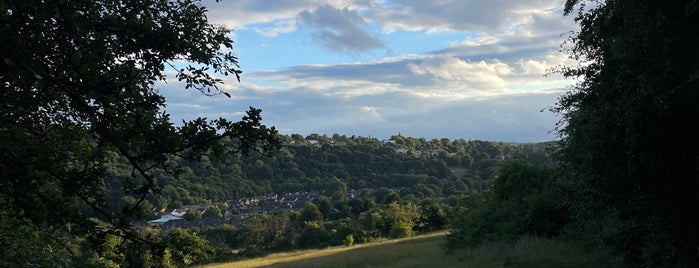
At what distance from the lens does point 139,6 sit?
5.83m

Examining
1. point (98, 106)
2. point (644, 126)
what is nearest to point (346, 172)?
Result: point (644, 126)

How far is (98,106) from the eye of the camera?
5.33 meters

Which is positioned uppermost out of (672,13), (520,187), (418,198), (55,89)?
(672,13)

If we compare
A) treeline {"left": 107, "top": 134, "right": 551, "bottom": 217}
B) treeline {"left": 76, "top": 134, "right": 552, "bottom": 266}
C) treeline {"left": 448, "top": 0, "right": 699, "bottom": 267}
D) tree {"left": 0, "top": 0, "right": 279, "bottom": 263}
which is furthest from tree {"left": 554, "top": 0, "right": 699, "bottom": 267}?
treeline {"left": 107, "top": 134, "right": 551, "bottom": 217}

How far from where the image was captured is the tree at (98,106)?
4.36 m

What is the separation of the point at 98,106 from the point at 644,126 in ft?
26.7

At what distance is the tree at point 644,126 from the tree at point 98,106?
21.0 feet

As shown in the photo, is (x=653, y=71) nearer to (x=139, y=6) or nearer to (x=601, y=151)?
(x=601, y=151)

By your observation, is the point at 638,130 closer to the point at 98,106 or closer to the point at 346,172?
the point at 98,106

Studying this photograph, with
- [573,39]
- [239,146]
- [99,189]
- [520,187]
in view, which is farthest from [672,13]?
[520,187]

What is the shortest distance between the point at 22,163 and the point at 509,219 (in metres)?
25.9

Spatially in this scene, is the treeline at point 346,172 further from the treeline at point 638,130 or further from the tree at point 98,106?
the tree at point 98,106

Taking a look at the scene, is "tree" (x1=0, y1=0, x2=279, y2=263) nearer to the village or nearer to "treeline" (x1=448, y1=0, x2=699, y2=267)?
"treeline" (x1=448, y1=0, x2=699, y2=267)

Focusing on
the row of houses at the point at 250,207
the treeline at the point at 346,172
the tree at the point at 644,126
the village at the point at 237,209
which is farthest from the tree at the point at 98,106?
the treeline at the point at 346,172
